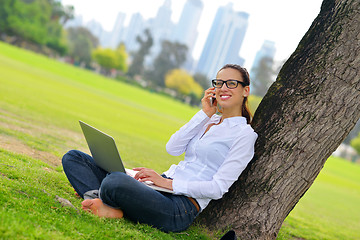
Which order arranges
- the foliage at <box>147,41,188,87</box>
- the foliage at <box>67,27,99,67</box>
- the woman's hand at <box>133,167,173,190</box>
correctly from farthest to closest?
the foliage at <box>67,27,99,67</box> < the foliage at <box>147,41,188,87</box> < the woman's hand at <box>133,167,173,190</box>

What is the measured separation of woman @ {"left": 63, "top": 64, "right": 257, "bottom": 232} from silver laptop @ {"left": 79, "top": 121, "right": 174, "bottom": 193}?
4.4 inches

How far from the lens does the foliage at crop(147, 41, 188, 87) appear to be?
112312mm

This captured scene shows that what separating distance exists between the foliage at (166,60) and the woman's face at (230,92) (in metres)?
107

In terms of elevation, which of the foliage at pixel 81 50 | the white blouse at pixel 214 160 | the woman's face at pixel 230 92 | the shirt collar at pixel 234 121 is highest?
the woman's face at pixel 230 92

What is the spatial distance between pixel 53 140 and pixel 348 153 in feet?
342

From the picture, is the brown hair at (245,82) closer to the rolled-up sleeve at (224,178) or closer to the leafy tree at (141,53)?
the rolled-up sleeve at (224,178)

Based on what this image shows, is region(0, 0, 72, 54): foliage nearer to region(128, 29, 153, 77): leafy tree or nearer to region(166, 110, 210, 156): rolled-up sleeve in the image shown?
region(128, 29, 153, 77): leafy tree

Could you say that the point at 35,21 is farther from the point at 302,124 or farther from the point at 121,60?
the point at 302,124

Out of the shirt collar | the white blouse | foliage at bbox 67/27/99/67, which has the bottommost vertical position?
foliage at bbox 67/27/99/67

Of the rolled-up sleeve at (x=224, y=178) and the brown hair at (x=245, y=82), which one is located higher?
the brown hair at (x=245, y=82)

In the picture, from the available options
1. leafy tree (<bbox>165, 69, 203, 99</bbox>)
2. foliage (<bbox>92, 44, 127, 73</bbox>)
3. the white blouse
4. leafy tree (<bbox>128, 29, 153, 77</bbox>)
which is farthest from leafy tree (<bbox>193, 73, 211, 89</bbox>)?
the white blouse

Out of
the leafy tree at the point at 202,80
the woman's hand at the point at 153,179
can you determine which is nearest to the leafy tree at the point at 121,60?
the leafy tree at the point at 202,80

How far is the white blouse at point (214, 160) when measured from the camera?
358 centimetres

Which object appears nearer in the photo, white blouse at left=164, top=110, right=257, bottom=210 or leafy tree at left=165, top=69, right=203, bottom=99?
white blouse at left=164, top=110, right=257, bottom=210
